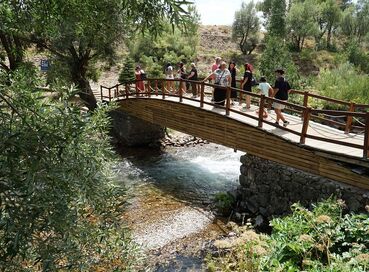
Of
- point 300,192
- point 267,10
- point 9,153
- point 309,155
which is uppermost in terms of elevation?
point 267,10

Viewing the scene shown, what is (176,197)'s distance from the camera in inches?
435

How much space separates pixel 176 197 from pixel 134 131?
261 inches

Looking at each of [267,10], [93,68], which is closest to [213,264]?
[93,68]

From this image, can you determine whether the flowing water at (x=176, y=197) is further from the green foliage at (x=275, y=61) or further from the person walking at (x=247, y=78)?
the green foliage at (x=275, y=61)

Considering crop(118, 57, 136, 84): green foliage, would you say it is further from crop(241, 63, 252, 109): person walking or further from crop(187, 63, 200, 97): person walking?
crop(241, 63, 252, 109): person walking

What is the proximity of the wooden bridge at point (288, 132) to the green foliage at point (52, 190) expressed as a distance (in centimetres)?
513

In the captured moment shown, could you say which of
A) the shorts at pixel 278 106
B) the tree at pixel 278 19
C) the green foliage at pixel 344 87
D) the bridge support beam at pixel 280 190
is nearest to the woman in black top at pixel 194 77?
the bridge support beam at pixel 280 190

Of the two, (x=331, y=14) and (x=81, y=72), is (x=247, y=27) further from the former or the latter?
(x=81, y=72)

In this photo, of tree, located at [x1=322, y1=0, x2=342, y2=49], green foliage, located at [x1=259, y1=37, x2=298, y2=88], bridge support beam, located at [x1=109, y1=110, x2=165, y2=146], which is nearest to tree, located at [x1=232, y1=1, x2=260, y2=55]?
tree, located at [x1=322, y1=0, x2=342, y2=49]

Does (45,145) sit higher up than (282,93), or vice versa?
(45,145)

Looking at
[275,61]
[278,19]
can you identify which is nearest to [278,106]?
[275,61]

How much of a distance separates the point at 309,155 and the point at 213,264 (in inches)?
126

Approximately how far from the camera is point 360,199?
22.2 feet

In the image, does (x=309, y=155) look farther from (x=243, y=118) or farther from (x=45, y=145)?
(x=45, y=145)
